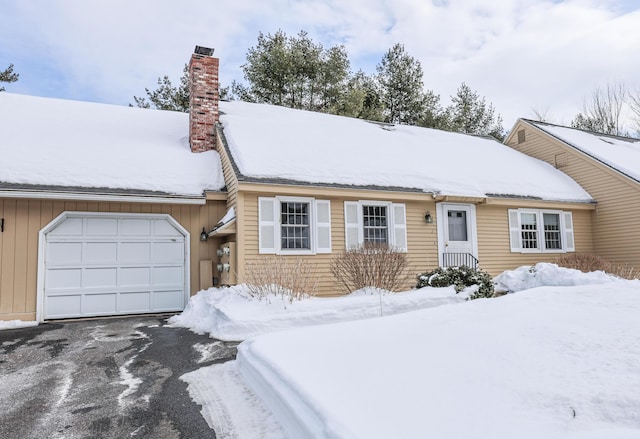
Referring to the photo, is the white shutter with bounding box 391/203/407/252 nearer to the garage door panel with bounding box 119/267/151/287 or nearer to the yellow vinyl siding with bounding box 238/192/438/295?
the yellow vinyl siding with bounding box 238/192/438/295

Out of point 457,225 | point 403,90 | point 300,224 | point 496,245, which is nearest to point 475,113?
point 403,90

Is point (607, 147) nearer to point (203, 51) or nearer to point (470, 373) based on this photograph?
point (203, 51)

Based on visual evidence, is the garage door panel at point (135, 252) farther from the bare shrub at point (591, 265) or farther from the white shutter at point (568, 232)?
the white shutter at point (568, 232)

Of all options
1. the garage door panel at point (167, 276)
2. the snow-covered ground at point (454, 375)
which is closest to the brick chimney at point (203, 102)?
the garage door panel at point (167, 276)

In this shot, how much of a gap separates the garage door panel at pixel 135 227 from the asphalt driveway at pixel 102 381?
229 cm

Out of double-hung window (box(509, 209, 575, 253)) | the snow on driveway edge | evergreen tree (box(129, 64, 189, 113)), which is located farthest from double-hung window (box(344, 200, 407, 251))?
evergreen tree (box(129, 64, 189, 113))

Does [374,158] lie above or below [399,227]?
above

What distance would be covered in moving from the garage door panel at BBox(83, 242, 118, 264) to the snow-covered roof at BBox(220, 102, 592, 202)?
3.29 metres

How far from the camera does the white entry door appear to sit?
36.2 ft

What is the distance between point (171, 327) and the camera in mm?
7395

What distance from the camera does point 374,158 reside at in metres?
11.5

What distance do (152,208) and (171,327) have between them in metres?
3.06

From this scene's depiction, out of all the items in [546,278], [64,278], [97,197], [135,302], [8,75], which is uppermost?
[8,75]

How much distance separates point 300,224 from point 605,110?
91.9 ft
